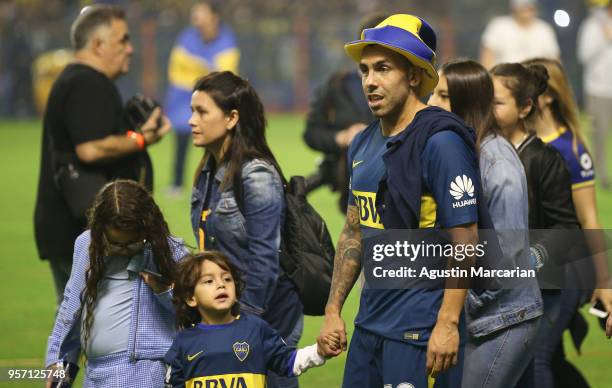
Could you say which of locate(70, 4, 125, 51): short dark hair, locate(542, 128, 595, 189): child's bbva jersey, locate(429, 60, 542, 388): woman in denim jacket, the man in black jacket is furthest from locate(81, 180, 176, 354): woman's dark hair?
locate(542, 128, 595, 189): child's bbva jersey

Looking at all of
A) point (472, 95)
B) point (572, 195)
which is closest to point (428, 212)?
point (472, 95)

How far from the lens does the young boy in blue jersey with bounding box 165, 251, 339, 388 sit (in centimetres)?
503

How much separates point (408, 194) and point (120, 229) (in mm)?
1502

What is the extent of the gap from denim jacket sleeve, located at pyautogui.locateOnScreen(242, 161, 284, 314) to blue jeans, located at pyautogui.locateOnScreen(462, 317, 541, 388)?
1.02m

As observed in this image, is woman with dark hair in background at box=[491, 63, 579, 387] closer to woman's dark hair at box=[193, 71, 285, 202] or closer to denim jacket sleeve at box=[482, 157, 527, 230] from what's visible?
denim jacket sleeve at box=[482, 157, 527, 230]

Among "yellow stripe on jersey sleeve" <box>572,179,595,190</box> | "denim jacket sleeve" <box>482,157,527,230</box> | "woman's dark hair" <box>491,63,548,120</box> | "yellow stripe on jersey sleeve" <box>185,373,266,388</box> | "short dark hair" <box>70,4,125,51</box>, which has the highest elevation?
"short dark hair" <box>70,4,125,51</box>

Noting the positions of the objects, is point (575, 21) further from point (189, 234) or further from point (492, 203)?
point (492, 203)

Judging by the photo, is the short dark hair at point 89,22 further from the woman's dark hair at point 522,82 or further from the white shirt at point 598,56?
the white shirt at point 598,56

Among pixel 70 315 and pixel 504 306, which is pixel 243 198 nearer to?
pixel 70 315

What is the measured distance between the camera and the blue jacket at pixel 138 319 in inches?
207

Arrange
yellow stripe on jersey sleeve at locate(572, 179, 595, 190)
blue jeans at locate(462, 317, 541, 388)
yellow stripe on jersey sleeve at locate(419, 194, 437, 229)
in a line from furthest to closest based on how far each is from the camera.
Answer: yellow stripe on jersey sleeve at locate(572, 179, 595, 190) → blue jeans at locate(462, 317, 541, 388) → yellow stripe on jersey sleeve at locate(419, 194, 437, 229)

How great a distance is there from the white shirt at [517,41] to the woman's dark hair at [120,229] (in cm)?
1104

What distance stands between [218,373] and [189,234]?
7954 millimetres

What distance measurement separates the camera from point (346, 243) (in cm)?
495
